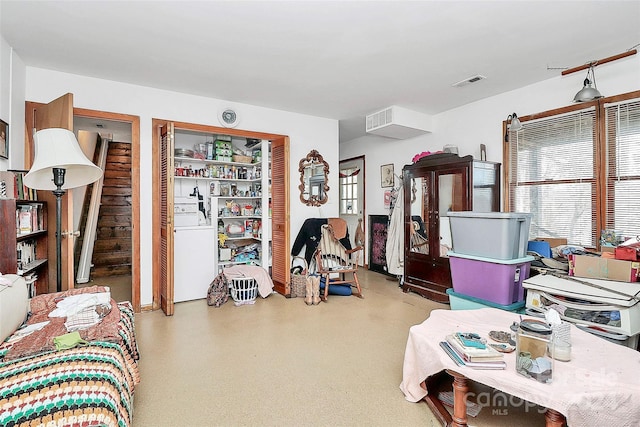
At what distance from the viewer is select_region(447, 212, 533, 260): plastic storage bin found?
2424mm

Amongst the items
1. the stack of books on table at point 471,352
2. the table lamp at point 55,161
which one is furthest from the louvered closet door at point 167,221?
the stack of books on table at point 471,352

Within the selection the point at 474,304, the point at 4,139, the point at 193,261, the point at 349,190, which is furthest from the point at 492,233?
the point at 349,190

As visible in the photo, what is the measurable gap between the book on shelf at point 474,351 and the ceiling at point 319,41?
2.11m

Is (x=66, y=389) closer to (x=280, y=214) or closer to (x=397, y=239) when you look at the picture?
(x=280, y=214)

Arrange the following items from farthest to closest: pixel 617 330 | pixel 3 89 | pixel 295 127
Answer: pixel 295 127 → pixel 3 89 → pixel 617 330

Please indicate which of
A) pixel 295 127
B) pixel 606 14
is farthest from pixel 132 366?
pixel 606 14

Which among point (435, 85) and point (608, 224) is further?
point (435, 85)

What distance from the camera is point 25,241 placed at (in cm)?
258

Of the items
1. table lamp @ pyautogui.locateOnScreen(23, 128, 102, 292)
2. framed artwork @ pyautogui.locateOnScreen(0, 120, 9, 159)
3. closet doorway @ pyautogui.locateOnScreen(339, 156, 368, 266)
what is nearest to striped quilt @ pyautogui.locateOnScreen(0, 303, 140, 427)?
table lamp @ pyautogui.locateOnScreen(23, 128, 102, 292)

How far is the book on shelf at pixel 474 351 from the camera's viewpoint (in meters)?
1.51

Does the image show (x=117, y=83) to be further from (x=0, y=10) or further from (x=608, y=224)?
(x=608, y=224)

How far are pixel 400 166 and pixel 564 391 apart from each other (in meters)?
4.17

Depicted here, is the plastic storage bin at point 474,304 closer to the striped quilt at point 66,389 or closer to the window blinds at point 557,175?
the window blinds at point 557,175

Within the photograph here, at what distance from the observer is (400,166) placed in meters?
5.16
